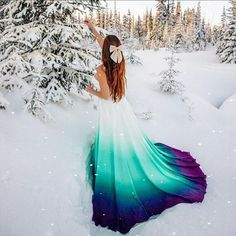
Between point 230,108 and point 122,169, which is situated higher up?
point 122,169

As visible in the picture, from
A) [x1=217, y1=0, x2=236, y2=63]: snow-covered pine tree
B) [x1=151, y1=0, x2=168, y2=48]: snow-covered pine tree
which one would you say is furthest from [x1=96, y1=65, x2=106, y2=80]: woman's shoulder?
[x1=151, y1=0, x2=168, y2=48]: snow-covered pine tree

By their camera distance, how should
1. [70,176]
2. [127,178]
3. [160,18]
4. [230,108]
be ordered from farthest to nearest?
1. [160,18]
2. [230,108]
3. [127,178]
4. [70,176]

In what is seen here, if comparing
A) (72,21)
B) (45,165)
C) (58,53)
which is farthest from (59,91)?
(45,165)

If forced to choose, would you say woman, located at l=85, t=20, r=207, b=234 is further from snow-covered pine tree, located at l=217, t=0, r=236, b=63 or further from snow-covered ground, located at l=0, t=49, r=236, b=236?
snow-covered pine tree, located at l=217, t=0, r=236, b=63

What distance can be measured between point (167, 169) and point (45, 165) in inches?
89.1

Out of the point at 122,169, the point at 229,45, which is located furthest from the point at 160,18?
the point at 122,169

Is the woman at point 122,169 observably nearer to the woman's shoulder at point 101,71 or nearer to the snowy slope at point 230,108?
the woman's shoulder at point 101,71

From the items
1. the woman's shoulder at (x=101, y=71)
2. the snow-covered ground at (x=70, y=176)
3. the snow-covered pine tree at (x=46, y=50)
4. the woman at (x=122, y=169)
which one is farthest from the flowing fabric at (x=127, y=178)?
the snow-covered pine tree at (x=46, y=50)

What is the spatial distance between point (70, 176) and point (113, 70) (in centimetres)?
192

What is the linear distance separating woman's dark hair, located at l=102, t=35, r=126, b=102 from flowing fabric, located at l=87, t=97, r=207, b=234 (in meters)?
0.20

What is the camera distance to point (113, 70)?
4.92m

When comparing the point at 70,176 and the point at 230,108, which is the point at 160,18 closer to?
the point at 230,108

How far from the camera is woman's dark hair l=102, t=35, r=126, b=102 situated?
485 centimetres

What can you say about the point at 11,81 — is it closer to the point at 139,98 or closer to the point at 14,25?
the point at 14,25
